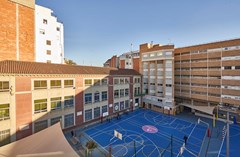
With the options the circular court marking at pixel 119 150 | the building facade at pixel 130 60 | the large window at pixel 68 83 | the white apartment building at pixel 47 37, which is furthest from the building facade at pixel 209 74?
the white apartment building at pixel 47 37

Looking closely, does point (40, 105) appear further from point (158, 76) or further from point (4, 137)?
point (158, 76)

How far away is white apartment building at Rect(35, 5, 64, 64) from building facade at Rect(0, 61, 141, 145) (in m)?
12.2

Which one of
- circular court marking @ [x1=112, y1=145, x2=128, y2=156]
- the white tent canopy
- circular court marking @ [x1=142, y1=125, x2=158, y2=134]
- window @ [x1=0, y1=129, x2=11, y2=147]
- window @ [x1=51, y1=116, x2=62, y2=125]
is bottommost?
circular court marking @ [x1=112, y1=145, x2=128, y2=156]

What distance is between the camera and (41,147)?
13344 millimetres

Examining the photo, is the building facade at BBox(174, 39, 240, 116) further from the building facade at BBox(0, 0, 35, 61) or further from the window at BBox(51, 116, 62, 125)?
the building facade at BBox(0, 0, 35, 61)

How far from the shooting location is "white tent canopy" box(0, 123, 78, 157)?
495 inches

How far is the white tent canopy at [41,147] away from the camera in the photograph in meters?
12.6

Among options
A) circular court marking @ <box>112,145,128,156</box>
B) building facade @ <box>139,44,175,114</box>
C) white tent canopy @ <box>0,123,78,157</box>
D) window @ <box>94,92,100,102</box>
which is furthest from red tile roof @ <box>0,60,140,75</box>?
building facade @ <box>139,44,175,114</box>

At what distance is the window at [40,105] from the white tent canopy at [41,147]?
26.2ft

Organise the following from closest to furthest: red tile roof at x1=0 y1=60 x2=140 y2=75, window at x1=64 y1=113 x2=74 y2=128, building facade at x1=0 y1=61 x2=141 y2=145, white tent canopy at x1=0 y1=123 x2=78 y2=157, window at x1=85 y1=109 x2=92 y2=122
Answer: white tent canopy at x1=0 y1=123 x2=78 y2=157 → building facade at x1=0 y1=61 x2=141 y2=145 → red tile roof at x1=0 y1=60 x2=140 y2=75 → window at x1=64 y1=113 x2=74 y2=128 → window at x1=85 y1=109 x2=92 y2=122

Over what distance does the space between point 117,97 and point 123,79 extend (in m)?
5.12

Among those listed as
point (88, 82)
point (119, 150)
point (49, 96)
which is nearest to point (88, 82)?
point (88, 82)

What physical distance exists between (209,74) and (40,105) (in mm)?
35261

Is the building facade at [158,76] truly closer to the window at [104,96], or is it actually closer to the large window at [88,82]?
the window at [104,96]
